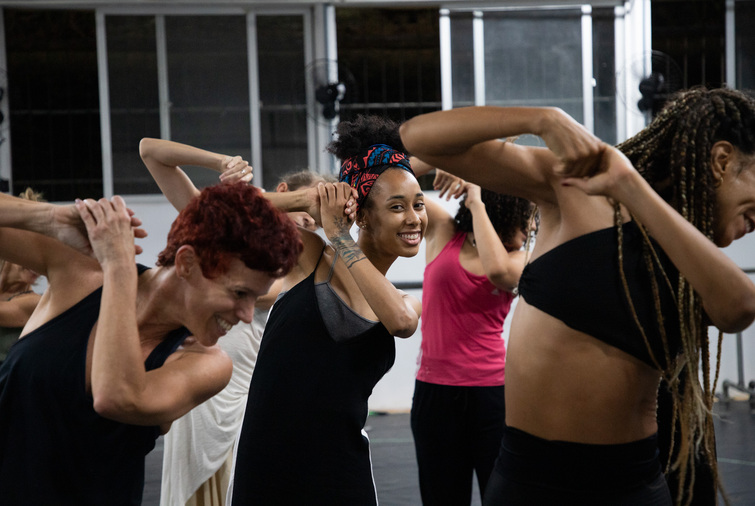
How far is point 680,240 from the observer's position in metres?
1.31

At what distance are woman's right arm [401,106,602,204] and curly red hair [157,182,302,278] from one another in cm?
36

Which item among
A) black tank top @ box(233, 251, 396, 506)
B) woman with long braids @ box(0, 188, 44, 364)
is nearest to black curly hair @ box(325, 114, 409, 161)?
black tank top @ box(233, 251, 396, 506)

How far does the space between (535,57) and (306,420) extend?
20.8 feet

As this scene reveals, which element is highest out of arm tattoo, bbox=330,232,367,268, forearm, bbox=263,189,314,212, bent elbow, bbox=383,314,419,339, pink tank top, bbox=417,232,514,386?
forearm, bbox=263,189,314,212

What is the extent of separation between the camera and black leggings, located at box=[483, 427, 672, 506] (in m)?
1.46

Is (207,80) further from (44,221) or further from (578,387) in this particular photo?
(578,387)

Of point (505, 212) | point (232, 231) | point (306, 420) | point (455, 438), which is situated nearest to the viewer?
point (232, 231)

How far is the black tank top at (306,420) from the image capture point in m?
1.87

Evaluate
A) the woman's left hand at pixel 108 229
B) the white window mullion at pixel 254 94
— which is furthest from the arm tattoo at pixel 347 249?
the white window mullion at pixel 254 94

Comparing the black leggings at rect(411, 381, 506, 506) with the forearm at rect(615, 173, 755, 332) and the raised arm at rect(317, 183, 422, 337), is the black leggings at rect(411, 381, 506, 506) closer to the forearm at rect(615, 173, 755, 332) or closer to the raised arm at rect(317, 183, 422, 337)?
the raised arm at rect(317, 183, 422, 337)

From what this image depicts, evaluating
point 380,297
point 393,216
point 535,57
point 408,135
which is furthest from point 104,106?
point 408,135

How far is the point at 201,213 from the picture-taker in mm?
1453

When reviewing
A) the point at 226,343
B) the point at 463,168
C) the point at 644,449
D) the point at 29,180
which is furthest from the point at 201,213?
the point at 29,180

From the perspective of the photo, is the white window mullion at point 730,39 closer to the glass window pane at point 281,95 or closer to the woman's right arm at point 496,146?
the glass window pane at point 281,95
